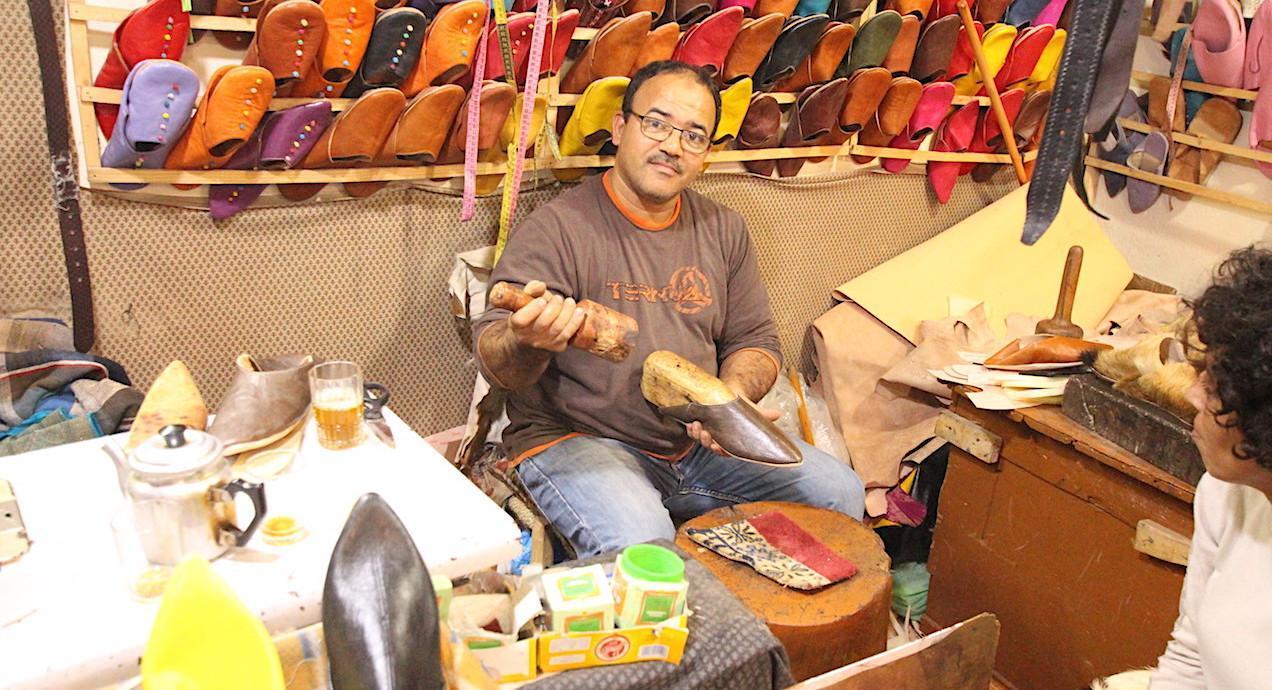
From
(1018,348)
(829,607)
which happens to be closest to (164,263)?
(829,607)

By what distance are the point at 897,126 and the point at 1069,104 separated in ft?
7.74

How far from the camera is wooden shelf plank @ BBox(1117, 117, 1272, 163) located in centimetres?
300

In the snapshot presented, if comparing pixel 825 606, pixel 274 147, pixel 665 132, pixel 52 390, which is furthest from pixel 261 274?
pixel 825 606

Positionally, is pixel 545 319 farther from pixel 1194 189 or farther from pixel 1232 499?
pixel 1194 189

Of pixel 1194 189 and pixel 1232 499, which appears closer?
pixel 1232 499

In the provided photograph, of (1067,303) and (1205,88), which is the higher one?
(1205,88)

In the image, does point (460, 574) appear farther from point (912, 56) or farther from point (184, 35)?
point (912, 56)

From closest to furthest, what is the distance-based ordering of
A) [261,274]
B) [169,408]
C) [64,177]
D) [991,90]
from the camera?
[169,408], [64,177], [261,274], [991,90]

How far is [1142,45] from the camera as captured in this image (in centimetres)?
339

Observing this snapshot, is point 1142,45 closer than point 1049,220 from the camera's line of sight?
No

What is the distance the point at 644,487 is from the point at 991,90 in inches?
74.3

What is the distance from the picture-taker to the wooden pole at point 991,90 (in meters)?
2.75

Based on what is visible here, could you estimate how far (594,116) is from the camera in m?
2.30

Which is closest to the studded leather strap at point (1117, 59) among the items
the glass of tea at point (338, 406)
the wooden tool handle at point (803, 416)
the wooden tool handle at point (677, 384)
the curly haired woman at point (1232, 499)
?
the curly haired woman at point (1232, 499)
